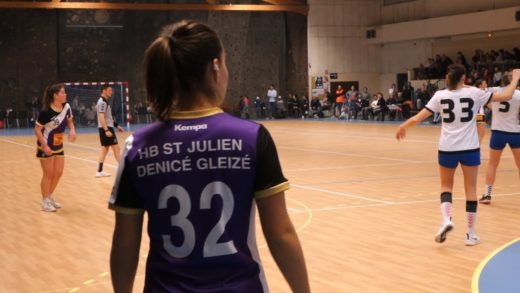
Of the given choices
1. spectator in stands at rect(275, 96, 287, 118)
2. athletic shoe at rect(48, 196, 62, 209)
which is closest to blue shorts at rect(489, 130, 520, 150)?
athletic shoe at rect(48, 196, 62, 209)

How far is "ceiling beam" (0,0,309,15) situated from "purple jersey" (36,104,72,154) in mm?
24800

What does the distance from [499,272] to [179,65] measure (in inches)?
204

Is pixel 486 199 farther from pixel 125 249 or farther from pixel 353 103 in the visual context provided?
pixel 353 103

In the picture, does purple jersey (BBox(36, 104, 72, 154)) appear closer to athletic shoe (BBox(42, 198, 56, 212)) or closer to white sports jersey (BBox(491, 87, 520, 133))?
athletic shoe (BBox(42, 198, 56, 212))

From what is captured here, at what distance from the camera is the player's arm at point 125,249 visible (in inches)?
92.9

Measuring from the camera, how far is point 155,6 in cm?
3569

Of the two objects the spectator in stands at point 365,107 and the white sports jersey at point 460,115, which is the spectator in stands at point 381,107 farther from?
the white sports jersey at point 460,115

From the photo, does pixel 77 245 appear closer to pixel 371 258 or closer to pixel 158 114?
pixel 371 258

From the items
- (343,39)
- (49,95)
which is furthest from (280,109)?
(49,95)

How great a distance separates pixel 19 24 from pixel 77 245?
28200mm

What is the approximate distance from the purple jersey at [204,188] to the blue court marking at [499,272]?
4247 mm

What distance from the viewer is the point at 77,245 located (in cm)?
840

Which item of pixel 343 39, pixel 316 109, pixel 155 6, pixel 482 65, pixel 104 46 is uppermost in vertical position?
pixel 155 6

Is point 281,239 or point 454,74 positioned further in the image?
point 454,74
